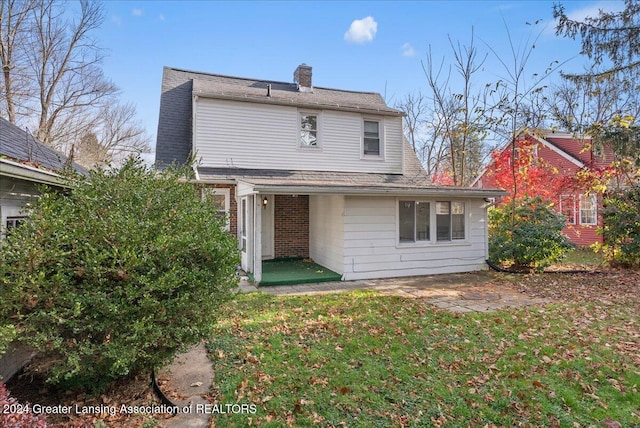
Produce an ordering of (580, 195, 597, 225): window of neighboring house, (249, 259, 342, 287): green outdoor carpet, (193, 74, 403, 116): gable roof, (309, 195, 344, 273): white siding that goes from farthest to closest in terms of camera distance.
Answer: (580, 195, 597, 225): window of neighboring house → (193, 74, 403, 116): gable roof → (309, 195, 344, 273): white siding → (249, 259, 342, 287): green outdoor carpet

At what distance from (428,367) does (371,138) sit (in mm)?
9769

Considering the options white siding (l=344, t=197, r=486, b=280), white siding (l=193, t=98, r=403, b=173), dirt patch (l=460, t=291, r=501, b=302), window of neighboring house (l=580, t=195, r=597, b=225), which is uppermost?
white siding (l=193, t=98, r=403, b=173)

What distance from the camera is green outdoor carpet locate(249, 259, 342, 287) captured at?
8867 mm

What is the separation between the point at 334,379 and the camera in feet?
12.5

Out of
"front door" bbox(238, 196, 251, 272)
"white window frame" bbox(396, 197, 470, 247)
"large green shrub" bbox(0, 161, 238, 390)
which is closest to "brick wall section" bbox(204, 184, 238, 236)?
"front door" bbox(238, 196, 251, 272)

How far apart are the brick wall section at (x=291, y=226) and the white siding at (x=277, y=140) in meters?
1.29

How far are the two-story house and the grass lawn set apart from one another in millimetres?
3299

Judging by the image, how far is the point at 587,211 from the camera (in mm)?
16406

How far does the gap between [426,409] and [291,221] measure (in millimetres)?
9314

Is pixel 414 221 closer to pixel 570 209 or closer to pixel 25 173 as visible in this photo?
pixel 25 173

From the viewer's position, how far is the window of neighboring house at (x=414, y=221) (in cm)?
983

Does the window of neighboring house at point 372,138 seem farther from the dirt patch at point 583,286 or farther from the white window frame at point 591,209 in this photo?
the white window frame at point 591,209

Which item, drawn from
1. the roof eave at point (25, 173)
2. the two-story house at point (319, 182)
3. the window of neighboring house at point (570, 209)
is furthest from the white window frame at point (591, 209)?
the roof eave at point (25, 173)

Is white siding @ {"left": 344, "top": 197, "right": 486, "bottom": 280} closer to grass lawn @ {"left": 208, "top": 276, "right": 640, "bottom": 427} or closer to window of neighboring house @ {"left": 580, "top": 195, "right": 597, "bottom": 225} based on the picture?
grass lawn @ {"left": 208, "top": 276, "right": 640, "bottom": 427}
